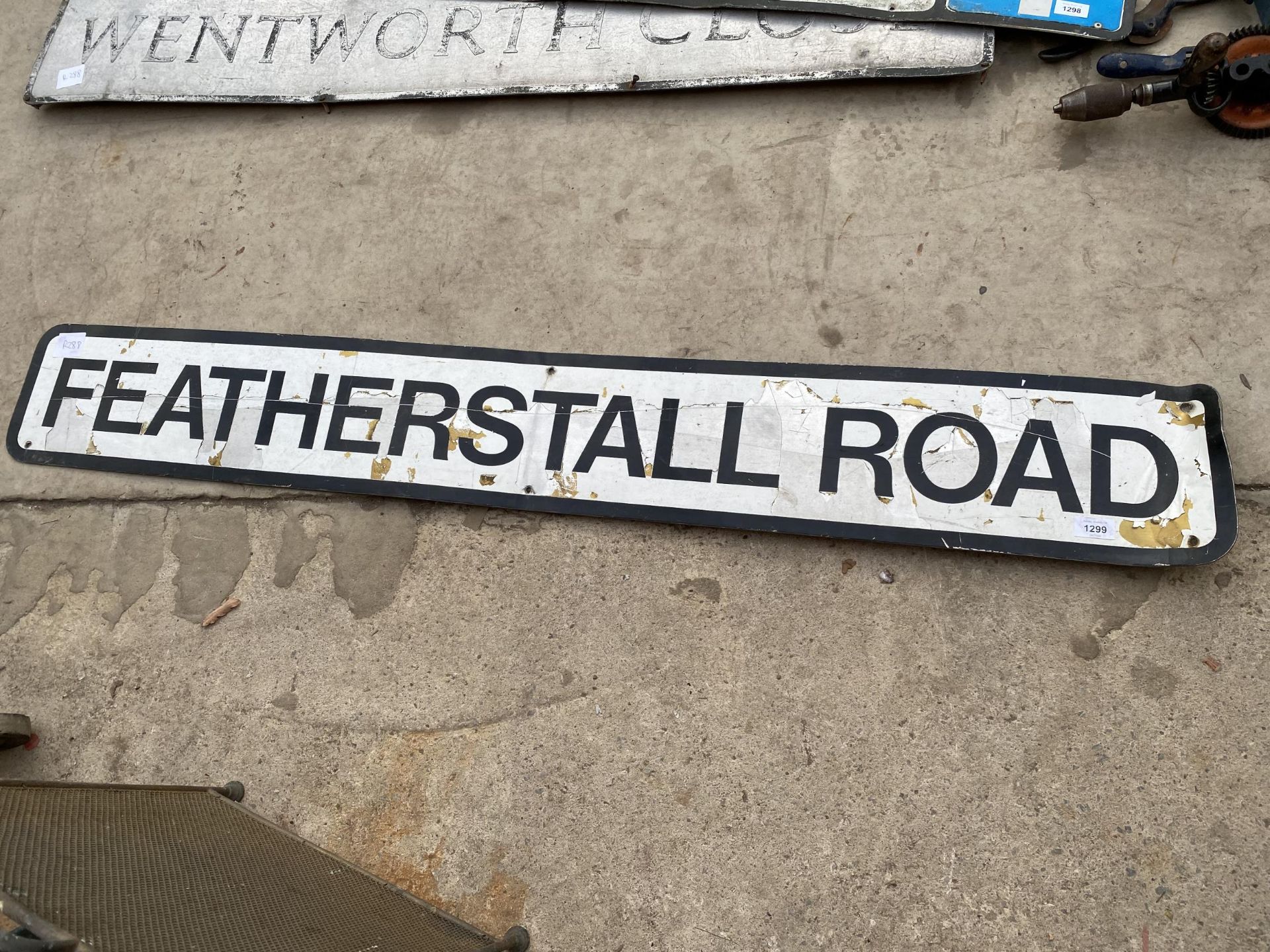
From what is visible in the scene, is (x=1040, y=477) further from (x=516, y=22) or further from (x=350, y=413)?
(x=516, y=22)

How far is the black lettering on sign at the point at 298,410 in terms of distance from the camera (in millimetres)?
2086

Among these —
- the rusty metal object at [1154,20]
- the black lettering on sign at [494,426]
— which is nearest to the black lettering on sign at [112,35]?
the black lettering on sign at [494,426]

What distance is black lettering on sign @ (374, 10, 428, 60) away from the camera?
2.40m

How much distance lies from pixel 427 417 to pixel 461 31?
1.19 meters

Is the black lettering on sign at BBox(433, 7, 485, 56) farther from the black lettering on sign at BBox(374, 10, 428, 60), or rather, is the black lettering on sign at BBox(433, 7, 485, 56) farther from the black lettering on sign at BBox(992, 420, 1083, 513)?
the black lettering on sign at BBox(992, 420, 1083, 513)

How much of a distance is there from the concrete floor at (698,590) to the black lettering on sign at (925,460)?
0.46 feet

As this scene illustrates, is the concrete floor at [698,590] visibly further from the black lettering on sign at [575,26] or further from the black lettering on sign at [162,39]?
the black lettering on sign at [162,39]

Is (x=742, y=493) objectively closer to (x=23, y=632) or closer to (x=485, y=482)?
(x=485, y=482)

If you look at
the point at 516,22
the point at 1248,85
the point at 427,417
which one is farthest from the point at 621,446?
the point at 1248,85

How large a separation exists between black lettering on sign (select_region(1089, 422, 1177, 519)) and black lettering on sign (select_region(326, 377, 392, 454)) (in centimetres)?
163

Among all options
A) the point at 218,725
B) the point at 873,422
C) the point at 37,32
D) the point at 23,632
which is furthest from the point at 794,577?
the point at 37,32

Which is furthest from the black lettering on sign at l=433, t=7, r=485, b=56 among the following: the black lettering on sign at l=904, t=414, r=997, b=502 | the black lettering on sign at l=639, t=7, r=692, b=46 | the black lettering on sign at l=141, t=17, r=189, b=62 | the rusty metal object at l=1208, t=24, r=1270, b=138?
the rusty metal object at l=1208, t=24, r=1270, b=138

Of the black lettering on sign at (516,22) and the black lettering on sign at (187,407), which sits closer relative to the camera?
the black lettering on sign at (187,407)

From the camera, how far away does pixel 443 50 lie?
2.38 metres
